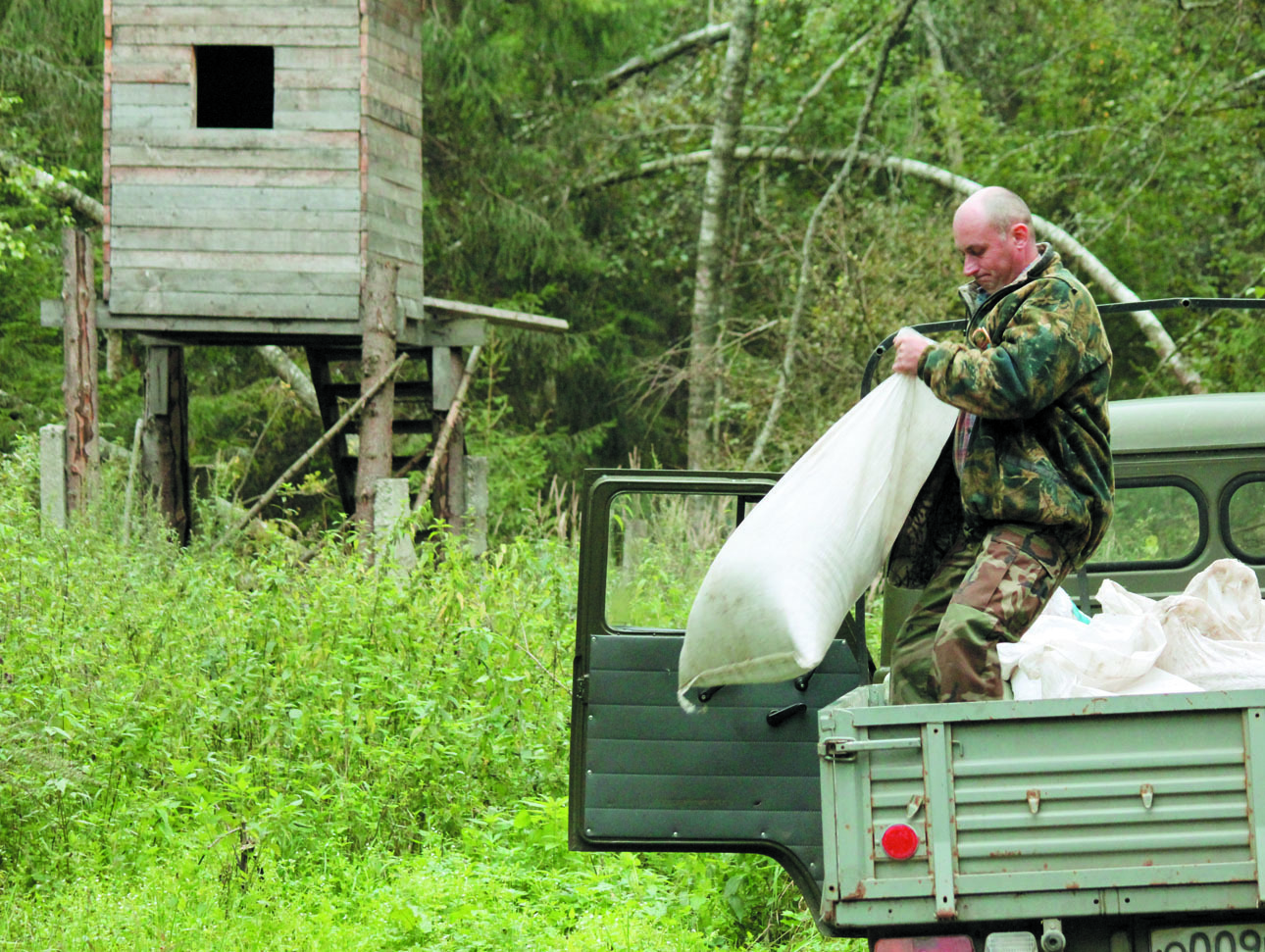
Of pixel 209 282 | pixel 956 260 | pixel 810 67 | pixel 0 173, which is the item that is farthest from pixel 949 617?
pixel 810 67

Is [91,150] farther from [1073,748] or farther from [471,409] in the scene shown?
[1073,748]

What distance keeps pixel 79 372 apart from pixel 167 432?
1.66 metres

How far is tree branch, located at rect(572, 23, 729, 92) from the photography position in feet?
74.1

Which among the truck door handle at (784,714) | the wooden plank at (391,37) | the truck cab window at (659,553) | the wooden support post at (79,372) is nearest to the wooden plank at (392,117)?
the wooden plank at (391,37)

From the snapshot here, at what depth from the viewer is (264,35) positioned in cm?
1244

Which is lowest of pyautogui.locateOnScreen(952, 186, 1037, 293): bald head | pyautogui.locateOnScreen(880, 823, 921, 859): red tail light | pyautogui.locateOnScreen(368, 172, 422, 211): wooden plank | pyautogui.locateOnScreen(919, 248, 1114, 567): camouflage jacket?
pyautogui.locateOnScreen(880, 823, 921, 859): red tail light

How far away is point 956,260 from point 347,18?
7858 mm

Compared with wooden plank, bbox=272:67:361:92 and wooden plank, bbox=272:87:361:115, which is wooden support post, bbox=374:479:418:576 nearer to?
wooden plank, bbox=272:87:361:115

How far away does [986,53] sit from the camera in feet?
82.9

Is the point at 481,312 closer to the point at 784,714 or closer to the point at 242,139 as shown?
the point at 242,139

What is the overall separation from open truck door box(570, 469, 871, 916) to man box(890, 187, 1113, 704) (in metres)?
0.50

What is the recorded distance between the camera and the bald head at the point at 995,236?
154 inches

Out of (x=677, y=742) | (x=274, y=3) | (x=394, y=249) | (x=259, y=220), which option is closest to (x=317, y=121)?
(x=259, y=220)

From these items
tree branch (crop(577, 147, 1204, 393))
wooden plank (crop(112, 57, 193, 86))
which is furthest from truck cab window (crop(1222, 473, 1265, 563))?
wooden plank (crop(112, 57, 193, 86))
